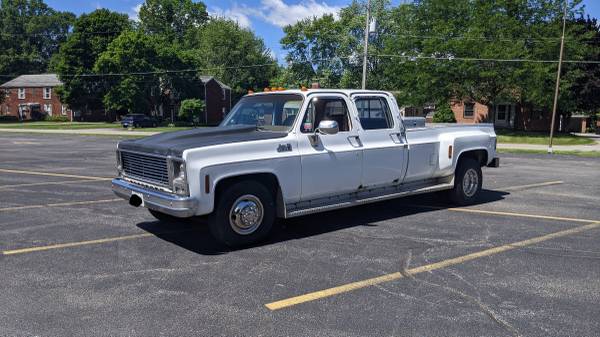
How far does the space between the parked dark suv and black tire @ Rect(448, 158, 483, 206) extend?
Result: 145ft

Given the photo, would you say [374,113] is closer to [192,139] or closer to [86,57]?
[192,139]

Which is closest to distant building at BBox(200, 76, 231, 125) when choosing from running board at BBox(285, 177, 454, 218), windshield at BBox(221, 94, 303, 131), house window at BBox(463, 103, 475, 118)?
house window at BBox(463, 103, 475, 118)

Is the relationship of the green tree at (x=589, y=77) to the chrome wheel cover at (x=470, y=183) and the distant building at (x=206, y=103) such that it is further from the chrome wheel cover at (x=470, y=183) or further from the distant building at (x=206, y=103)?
the distant building at (x=206, y=103)

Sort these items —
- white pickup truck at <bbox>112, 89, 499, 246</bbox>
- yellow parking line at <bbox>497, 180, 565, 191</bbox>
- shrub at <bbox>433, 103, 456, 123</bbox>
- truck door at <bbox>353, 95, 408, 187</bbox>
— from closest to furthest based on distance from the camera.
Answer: white pickup truck at <bbox>112, 89, 499, 246</bbox> < truck door at <bbox>353, 95, 408, 187</bbox> < yellow parking line at <bbox>497, 180, 565, 191</bbox> < shrub at <bbox>433, 103, 456, 123</bbox>

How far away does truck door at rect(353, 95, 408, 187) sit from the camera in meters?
7.07

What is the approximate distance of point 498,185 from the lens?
1158 cm

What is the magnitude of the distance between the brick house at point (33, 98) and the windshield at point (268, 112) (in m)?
70.9

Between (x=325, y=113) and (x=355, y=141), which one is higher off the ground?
(x=325, y=113)

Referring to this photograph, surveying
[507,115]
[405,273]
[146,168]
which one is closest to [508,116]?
[507,115]

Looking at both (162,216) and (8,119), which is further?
(8,119)

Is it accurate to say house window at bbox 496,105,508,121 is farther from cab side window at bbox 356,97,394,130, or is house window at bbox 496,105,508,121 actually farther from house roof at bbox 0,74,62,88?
house roof at bbox 0,74,62,88

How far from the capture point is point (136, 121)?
4953 cm

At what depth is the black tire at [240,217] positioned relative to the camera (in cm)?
577

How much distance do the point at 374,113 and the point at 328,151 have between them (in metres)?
1.29
